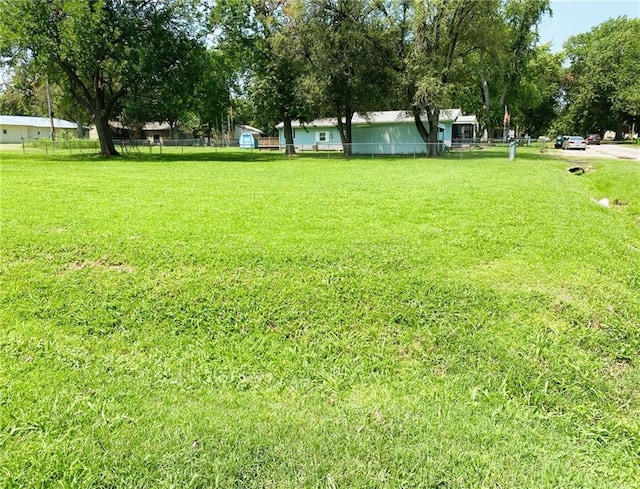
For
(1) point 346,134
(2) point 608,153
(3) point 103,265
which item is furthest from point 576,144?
(3) point 103,265

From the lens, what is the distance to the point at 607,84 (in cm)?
4697

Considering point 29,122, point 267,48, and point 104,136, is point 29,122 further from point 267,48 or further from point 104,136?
point 267,48

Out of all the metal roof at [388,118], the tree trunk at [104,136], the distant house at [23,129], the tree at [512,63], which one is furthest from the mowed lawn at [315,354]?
the distant house at [23,129]

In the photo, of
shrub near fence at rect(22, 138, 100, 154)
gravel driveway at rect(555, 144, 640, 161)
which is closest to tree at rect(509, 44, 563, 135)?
gravel driveway at rect(555, 144, 640, 161)

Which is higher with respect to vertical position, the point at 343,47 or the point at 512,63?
the point at 512,63

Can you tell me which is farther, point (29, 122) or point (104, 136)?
point (29, 122)

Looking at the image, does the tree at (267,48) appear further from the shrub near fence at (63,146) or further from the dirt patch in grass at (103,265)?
the dirt patch in grass at (103,265)

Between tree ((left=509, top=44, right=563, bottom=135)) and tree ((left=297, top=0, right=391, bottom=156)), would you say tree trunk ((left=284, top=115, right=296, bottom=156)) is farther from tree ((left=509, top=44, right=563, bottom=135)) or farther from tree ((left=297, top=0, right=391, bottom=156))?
tree ((left=509, top=44, right=563, bottom=135))

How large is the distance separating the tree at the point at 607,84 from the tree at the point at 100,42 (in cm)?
4542

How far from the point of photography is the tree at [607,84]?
45688 millimetres

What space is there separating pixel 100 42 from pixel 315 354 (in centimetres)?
2233

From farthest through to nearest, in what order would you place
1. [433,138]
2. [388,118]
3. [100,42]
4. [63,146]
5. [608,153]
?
1. [388,118]
2. [63,146]
3. [608,153]
4. [433,138]
5. [100,42]

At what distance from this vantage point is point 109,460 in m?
2.41

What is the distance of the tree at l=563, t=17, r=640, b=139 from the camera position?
150 feet
